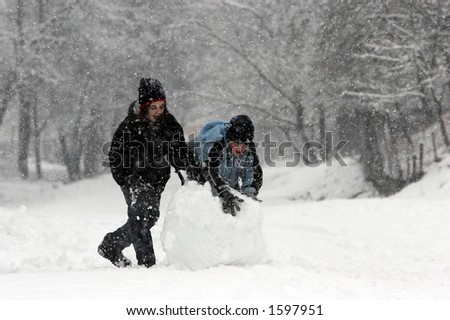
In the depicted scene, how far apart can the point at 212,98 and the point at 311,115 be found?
426cm

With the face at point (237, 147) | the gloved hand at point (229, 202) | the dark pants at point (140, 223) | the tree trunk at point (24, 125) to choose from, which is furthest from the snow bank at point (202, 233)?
the tree trunk at point (24, 125)

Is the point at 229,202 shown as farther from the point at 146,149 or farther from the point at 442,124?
the point at 442,124

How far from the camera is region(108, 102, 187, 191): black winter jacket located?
604cm

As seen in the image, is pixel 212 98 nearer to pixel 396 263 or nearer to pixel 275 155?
pixel 275 155

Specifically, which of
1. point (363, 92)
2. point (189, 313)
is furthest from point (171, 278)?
point (363, 92)

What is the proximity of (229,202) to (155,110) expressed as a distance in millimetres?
1063

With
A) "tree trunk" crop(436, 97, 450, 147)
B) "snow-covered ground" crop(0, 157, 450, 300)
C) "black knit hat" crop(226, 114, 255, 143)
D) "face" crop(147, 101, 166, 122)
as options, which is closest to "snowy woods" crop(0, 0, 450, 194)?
"tree trunk" crop(436, 97, 450, 147)

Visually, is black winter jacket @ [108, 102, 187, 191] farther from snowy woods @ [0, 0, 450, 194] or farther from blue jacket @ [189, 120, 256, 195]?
snowy woods @ [0, 0, 450, 194]

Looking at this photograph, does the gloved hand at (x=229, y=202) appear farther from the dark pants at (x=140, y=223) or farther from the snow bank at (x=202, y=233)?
the dark pants at (x=140, y=223)

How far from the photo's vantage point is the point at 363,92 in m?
22.6

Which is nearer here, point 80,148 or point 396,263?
point 396,263

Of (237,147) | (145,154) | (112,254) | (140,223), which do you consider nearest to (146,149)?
(145,154)

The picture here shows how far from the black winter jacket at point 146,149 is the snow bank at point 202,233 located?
42 cm

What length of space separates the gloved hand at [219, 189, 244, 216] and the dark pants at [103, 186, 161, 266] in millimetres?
716
